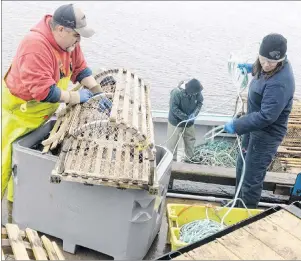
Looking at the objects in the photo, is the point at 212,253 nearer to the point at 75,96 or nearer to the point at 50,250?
the point at 50,250

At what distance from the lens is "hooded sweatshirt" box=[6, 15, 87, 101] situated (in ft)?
9.66

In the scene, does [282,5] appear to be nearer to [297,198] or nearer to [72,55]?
[297,198]

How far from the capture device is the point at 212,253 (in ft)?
7.57

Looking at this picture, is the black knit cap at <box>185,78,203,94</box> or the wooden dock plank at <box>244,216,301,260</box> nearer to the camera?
the wooden dock plank at <box>244,216,301,260</box>

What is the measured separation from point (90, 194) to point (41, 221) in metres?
0.53

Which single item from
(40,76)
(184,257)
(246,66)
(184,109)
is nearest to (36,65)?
(40,76)

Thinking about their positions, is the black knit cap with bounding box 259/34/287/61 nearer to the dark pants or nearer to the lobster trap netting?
the dark pants

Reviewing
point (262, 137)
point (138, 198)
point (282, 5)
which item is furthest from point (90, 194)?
point (282, 5)

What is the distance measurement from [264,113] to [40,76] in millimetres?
1715

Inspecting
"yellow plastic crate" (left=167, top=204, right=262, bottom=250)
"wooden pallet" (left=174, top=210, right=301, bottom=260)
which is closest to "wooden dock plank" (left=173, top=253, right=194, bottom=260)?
"wooden pallet" (left=174, top=210, right=301, bottom=260)

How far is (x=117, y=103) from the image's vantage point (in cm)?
291

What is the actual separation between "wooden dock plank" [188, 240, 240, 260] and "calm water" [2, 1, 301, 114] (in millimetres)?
4835

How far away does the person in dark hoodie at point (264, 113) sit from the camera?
3.36 m

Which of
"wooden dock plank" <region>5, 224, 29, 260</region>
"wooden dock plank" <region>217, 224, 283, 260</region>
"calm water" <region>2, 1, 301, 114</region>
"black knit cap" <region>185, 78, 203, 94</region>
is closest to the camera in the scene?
"wooden dock plank" <region>5, 224, 29, 260</region>
